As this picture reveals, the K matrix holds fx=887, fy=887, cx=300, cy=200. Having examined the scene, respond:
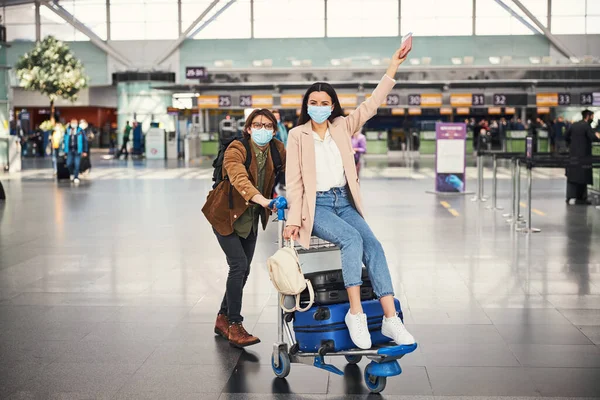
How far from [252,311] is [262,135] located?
194 centimetres

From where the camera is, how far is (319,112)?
17.4 ft

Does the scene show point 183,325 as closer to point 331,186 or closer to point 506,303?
point 331,186

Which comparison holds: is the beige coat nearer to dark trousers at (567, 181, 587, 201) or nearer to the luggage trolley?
the luggage trolley

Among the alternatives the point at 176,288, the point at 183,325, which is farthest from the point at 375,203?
the point at 183,325

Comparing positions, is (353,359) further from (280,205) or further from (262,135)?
(262,135)

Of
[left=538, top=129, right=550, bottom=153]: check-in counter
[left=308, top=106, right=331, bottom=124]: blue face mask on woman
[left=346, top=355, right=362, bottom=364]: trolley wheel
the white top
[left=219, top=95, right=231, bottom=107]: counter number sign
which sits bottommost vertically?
[left=346, top=355, right=362, bottom=364]: trolley wheel

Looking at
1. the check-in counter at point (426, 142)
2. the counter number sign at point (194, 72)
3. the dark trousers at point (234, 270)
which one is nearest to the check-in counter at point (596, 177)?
the dark trousers at point (234, 270)

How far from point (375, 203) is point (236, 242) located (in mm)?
11317

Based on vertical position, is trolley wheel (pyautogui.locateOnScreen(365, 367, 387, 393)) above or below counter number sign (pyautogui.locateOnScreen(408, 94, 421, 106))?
below

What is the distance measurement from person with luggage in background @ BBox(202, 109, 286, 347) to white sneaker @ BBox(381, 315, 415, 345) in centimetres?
131

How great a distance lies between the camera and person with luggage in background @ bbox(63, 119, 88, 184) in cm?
2445

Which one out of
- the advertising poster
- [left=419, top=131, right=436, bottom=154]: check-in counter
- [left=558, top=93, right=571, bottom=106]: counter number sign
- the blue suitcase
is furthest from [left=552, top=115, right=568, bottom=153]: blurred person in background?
the blue suitcase

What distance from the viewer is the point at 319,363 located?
16.8ft

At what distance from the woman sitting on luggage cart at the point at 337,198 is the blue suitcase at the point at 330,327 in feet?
0.29
